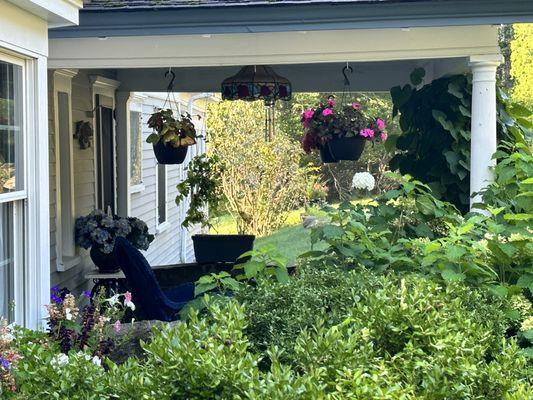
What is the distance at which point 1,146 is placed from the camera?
3.72 m

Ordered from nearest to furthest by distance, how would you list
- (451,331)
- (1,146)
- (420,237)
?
(451,331) → (1,146) → (420,237)

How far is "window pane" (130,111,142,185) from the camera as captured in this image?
934cm

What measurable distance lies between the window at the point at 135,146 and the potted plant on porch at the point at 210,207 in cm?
71

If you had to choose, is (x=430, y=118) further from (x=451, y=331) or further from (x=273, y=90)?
(x=451, y=331)

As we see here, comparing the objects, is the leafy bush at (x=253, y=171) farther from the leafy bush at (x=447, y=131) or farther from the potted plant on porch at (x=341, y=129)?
the leafy bush at (x=447, y=131)

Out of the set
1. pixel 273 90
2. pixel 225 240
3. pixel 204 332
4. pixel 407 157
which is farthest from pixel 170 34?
pixel 225 240

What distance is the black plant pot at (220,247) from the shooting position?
913cm

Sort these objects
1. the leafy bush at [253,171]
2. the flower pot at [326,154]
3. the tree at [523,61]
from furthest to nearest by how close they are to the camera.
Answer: the tree at [523,61] < the leafy bush at [253,171] < the flower pot at [326,154]

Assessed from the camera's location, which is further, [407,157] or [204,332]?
[407,157]

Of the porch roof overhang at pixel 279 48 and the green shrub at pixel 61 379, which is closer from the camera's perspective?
the green shrub at pixel 61 379

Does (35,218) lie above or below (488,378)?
above

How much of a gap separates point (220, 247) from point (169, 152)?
246cm

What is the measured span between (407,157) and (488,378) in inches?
162

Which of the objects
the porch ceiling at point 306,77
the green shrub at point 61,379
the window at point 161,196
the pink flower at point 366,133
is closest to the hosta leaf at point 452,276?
the green shrub at point 61,379
